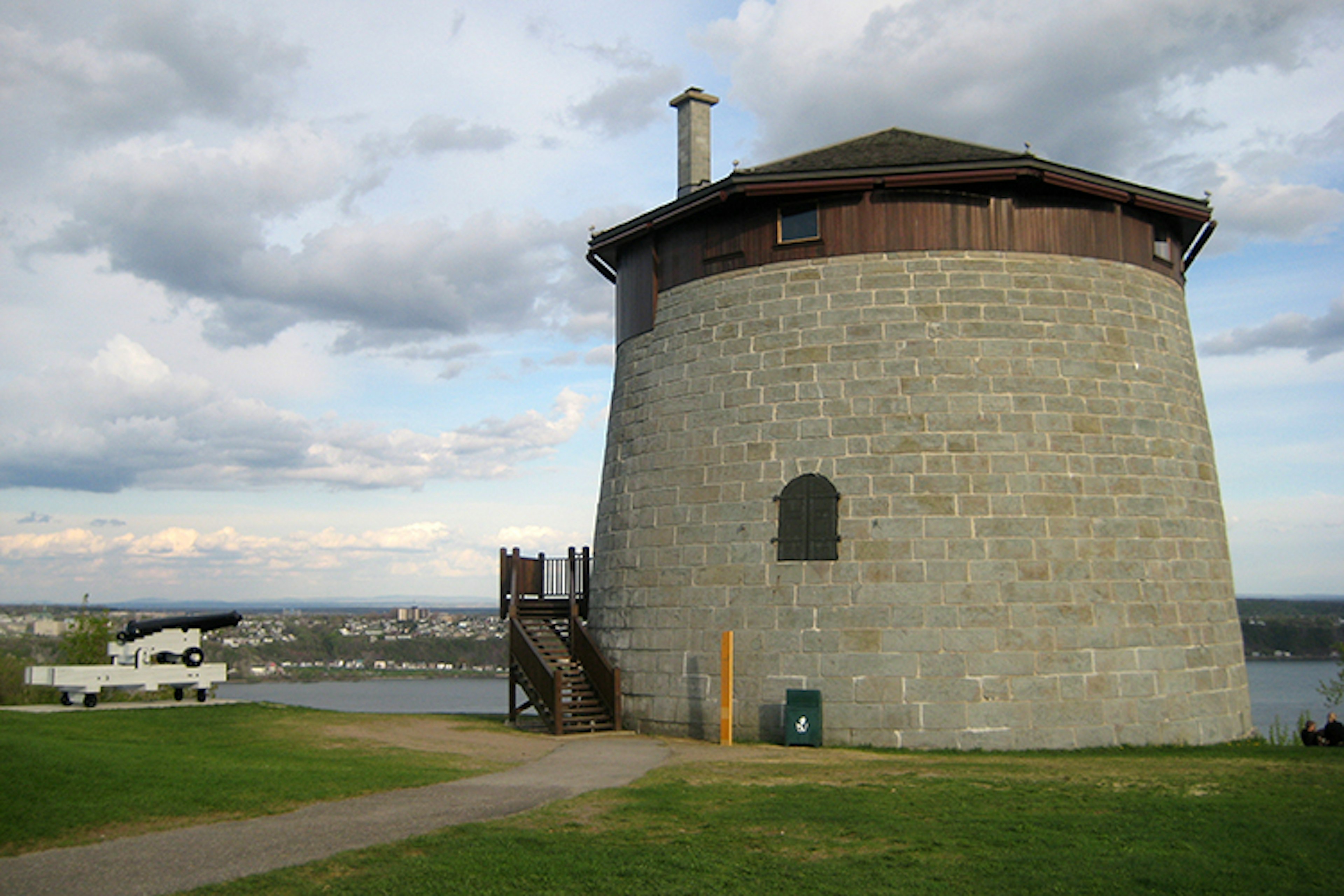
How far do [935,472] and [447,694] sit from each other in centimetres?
9507

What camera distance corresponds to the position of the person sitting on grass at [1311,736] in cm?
1709

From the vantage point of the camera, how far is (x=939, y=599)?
54.8ft

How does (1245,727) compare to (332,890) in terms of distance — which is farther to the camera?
(1245,727)

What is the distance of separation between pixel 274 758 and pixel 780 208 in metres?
12.9

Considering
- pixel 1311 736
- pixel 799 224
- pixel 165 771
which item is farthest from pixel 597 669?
pixel 1311 736

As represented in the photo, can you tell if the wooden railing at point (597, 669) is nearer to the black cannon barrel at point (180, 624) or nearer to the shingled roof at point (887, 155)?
the black cannon barrel at point (180, 624)

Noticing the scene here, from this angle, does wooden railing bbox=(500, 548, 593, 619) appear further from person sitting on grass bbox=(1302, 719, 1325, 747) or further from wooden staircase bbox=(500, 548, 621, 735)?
person sitting on grass bbox=(1302, 719, 1325, 747)

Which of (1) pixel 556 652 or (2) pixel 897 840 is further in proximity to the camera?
(1) pixel 556 652

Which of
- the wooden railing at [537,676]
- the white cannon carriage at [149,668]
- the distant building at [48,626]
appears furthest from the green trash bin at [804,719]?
the distant building at [48,626]

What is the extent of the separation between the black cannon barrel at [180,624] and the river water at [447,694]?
19.1m

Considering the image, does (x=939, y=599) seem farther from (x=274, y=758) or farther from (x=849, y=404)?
(x=274, y=758)

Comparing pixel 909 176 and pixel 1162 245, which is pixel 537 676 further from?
pixel 1162 245

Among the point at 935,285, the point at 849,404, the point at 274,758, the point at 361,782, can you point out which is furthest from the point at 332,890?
the point at 935,285

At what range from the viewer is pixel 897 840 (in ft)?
31.0
